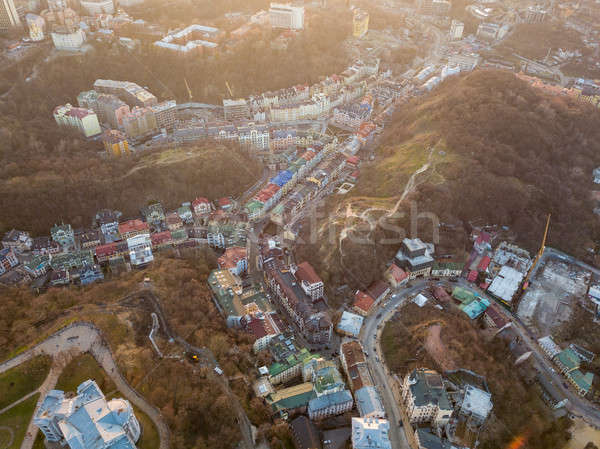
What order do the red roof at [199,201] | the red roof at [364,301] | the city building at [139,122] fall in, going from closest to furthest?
the red roof at [364,301], the red roof at [199,201], the city building at [139,122]

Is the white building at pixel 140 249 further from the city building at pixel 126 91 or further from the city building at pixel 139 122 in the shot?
the city building at pixel 126 91

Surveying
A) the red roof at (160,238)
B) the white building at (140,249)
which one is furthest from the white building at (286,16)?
the white building at (140,249)

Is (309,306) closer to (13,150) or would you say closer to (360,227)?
(360,227)

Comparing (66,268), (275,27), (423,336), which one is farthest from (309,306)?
(275,27)

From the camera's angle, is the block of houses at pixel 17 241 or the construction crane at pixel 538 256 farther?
the block of houses at pixel 17 241

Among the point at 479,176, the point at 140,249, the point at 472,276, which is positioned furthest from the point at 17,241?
the point at 479,176

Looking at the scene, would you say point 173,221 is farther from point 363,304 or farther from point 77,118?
point 363,304

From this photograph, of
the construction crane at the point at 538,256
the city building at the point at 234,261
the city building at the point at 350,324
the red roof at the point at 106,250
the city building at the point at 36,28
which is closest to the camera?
the city building at the point at 350,324
